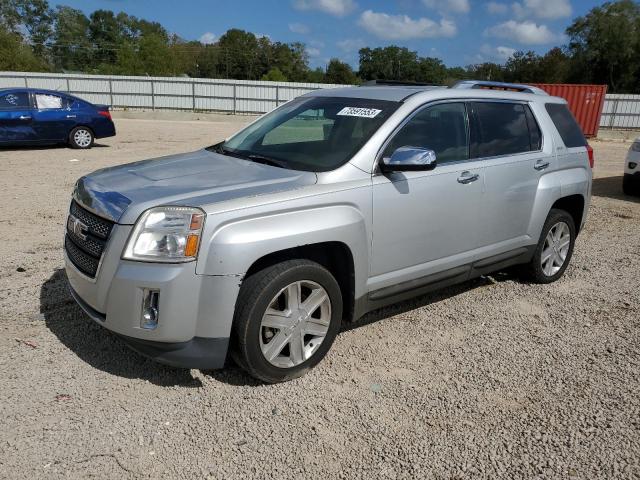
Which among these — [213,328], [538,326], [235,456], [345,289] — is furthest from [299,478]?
[538,326]

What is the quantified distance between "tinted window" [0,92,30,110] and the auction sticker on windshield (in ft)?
38.0

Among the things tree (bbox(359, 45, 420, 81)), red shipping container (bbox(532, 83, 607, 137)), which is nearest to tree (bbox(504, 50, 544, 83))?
tree (bbox(359, 45, 420, 81))

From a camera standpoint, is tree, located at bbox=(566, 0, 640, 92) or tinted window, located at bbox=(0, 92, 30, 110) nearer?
tinted window, located at bbox=(0, 92, 30, 110)

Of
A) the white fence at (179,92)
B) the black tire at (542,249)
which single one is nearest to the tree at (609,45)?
the white fence at (179,92)

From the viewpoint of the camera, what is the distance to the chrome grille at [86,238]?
3.12 metres

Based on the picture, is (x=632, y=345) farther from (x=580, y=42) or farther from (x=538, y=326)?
(x=580, y=42)

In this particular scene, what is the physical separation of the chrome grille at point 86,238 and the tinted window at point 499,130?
2.80m

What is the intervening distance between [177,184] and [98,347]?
4.36 ft

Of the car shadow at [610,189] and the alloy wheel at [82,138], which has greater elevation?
the alloy wheel at [82,138]

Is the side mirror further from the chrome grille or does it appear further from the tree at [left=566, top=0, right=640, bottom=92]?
the tree at [left=566, top=0, right=640, bottom=92]

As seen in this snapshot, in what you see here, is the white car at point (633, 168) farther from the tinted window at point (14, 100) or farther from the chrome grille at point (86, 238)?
the tinted window at point (14, 100)

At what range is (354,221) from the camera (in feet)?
11.3

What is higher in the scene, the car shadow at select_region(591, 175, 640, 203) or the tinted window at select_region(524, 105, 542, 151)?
the tinted window at select_region(524, 105, 542, 151)

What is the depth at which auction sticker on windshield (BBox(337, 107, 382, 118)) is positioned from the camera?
12.8 ft
